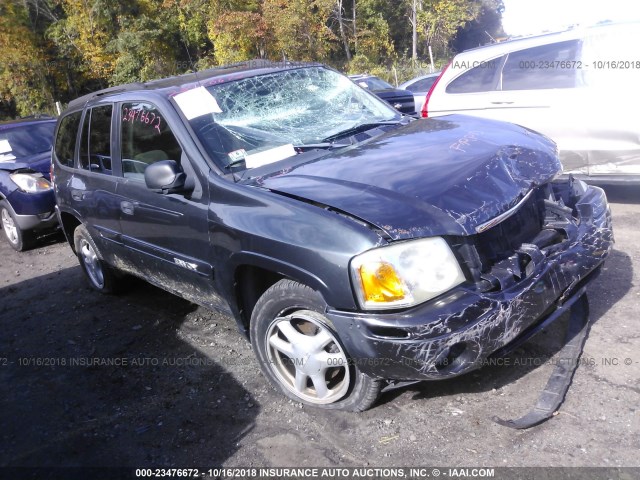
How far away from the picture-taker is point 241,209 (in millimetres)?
2949

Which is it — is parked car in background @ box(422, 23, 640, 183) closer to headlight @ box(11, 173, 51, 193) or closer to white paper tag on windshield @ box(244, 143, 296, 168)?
white paper tag on windshield @ box(244, 143, 296, 168)

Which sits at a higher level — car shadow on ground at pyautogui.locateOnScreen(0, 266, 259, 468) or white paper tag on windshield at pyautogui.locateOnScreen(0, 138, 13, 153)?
white paper tag on windshield at pyautogui.locateOnScreen(0, 138, 13, 153)

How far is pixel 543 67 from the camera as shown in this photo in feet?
19.0

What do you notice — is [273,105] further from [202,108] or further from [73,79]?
[73,79]

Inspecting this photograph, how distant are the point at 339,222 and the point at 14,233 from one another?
250 inches

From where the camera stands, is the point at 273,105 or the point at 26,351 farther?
the point at 26,351

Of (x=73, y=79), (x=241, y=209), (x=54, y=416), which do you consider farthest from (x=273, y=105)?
(x=73, y=79)

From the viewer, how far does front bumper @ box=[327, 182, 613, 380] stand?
2.41 metres

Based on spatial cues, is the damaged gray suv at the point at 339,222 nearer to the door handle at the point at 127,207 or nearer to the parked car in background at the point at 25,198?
the door handle at the point at 127,207

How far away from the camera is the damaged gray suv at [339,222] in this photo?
8.12ft

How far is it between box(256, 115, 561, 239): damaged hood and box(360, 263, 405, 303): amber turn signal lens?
0.16m

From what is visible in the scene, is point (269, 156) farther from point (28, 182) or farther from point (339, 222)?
point (28, 182)

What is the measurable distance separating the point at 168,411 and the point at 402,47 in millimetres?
37205

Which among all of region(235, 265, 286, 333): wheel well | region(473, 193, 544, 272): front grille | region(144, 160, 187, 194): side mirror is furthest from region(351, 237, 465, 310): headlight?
region(144, 160, 187, 194): side mirror
